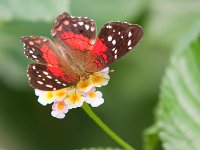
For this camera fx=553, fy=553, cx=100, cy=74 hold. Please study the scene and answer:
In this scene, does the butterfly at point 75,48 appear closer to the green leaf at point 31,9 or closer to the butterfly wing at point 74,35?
the butterfly wing at point 74,35

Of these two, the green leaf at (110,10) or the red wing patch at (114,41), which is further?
the green leaf at (110,10)

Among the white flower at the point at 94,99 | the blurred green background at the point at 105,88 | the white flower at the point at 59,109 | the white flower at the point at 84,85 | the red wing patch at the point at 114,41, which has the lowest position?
the blurred green background at the point at 105,88

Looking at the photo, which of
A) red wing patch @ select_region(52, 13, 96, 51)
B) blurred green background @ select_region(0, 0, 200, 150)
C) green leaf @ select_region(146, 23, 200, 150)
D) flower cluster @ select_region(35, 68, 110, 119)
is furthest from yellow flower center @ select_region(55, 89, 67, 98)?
blurred green background @ select_region(0, 0, 200, 150)

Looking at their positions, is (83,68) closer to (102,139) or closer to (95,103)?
(95,103)

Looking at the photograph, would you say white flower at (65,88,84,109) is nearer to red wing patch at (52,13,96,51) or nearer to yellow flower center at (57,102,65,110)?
yellow flower center at (57,102,65,110)

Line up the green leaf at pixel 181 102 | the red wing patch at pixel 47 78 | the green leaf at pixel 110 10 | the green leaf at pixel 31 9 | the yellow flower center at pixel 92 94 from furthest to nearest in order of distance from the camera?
the green leaf at pixel 110 10, the green leaf at pixel 31 9, the green leaf at pixel 181 102, the yellow flower center at pixel 92 94, the red wing patch at pixel 47 78

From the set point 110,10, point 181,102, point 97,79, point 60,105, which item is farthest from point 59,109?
point 110,10

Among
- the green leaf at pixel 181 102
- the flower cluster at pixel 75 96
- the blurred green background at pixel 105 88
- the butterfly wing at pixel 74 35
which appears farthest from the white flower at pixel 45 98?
the blurred green background at pixel 105 88
